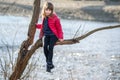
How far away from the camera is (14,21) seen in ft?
113

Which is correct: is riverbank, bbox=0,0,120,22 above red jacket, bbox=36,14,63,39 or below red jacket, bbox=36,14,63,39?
below

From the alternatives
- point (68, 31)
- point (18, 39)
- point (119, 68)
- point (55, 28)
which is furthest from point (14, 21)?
point (55, 28)

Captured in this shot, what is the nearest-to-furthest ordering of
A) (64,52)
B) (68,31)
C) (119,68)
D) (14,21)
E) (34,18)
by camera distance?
1. (34,18)
2. (119,68)
3. (64,52)
4. (68,31)
5. (14,21)

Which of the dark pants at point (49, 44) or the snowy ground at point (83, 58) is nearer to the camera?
the dark pants at point (49, 44)

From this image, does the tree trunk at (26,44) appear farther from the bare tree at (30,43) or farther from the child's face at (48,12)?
the child's face at (48,12)

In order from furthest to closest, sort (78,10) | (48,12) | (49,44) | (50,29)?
1. (78,10)
2. (49,44)
3. (50,29)
4. (48,12)

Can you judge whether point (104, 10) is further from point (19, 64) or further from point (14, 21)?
point (19, 64)

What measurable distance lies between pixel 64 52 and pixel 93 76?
532 centimetres

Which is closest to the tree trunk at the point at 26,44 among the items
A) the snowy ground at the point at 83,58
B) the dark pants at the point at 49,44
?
the dark pants at the point at 49,44

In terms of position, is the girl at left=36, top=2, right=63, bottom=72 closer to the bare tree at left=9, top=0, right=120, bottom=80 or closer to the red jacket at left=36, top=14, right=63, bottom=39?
the red jacket at left=36, top=14, right=63, bottom=39

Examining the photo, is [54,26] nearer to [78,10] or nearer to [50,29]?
[50,29]

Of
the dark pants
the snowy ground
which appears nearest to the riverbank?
the snowy ground

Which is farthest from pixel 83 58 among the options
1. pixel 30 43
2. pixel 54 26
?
pixel 30 43

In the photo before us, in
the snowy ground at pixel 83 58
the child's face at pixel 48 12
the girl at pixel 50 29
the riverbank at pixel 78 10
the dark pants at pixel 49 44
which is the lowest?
the riverbank at pixel 78 10
